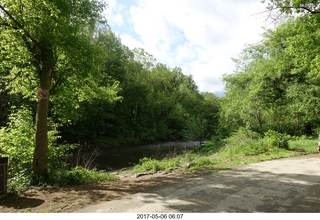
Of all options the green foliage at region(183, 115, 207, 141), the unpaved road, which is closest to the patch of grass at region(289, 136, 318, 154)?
the unpaved road

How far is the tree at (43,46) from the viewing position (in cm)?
591

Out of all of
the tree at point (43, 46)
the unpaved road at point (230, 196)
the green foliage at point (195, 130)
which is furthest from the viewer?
the green foliage at point (195, 130)

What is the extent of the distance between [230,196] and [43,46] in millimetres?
7018

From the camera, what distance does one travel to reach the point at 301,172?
309 inches

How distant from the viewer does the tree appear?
5.91 meters

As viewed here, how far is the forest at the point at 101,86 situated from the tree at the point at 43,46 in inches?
1.2

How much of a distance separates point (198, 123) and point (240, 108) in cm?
576

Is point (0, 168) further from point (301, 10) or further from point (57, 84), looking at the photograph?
point (301, 10)

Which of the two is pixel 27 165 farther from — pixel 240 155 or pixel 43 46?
pixel 240 155

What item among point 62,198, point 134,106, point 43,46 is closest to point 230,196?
point 62,198

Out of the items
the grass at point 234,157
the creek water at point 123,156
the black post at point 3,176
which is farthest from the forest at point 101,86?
the creek water at point 123,156

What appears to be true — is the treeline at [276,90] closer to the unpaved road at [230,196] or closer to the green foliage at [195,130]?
the green foliage at [195,130]

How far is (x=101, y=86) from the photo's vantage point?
1101 centimetres

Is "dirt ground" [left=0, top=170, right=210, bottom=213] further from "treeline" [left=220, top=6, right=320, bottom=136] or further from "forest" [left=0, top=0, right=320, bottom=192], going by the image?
"treeline" [left=220, top=6, right=320, bottom=136]
